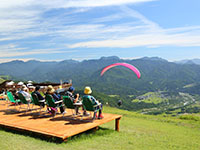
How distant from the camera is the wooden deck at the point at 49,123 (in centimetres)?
834

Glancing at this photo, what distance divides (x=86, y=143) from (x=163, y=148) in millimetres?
3212

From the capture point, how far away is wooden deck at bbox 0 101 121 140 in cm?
834

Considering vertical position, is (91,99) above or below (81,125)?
above

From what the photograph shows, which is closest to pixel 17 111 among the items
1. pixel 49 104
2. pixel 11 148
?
pixel 49 104

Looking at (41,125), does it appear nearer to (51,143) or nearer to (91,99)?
(51,143)

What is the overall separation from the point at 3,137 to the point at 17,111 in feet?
15.8

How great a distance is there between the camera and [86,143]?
8.00 m

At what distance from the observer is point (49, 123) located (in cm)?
973

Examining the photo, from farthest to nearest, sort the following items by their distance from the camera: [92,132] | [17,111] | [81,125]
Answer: [17,111]
[92,132]
[81,125]

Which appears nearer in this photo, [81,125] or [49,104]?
[81,125]

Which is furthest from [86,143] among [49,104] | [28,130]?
[49,104]

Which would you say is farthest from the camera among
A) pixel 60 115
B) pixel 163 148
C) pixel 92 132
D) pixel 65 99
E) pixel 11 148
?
pixel 60 115

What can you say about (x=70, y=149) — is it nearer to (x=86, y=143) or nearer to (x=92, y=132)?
(x=86, y=143)

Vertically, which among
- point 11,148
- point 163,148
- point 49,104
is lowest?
point 163,148
